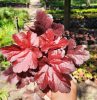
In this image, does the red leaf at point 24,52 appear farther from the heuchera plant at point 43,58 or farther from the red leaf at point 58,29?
the red leaf at point 58,29

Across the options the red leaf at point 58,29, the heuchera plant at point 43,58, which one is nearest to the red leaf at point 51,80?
the heuchera plant at point 43,58

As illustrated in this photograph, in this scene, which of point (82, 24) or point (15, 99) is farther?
point (82, 24)

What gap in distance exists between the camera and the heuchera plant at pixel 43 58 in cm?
120

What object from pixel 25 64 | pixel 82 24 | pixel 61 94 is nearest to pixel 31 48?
pixel 25 64

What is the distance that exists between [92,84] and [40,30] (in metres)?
4.77

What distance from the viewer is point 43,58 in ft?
4.03

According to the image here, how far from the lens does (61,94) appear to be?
1.31 m

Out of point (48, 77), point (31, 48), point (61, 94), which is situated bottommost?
point (61, 94)

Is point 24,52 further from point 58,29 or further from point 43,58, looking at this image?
point 58,29

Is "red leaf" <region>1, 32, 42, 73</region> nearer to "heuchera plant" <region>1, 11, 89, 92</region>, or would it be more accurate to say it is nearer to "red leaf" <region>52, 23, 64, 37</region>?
"heuchera plant" <region>1, 11, 89, 92</region>

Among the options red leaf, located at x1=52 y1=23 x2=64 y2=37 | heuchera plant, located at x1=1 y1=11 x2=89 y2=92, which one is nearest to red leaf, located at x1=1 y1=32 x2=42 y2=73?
heuchera plant, located at x1=1 y1=11 x2=89 y2=92

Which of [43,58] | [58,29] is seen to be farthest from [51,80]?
[58,29]

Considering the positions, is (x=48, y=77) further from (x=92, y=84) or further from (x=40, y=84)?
(x=92, y=84)

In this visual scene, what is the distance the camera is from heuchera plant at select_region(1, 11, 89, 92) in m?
1.20
